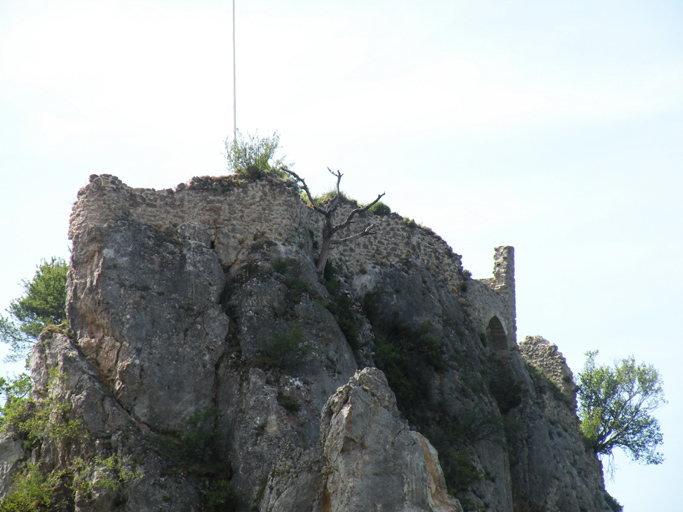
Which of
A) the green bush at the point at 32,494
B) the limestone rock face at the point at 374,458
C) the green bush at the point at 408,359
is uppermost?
the green bush at the point at 408,359

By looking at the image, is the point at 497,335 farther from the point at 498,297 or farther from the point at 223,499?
the point at 223,499

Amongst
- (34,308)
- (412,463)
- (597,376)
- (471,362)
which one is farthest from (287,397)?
(597,376)

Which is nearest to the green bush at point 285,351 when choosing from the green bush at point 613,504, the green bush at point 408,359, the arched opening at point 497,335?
the green bush at point 408,359

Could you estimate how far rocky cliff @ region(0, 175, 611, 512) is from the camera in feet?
50.5

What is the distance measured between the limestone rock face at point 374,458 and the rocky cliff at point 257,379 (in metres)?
0.03

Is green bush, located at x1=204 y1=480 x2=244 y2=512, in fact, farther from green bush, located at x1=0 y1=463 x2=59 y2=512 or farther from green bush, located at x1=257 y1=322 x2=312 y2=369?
green bush, located at x1=0 y1=463 x2=59 y2=512

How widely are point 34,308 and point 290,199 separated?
16.0 meters

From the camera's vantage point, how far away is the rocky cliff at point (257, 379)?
15.4 m

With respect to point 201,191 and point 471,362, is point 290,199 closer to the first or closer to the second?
point 201,191

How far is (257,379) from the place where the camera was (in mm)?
20359

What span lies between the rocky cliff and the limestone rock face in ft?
0.10

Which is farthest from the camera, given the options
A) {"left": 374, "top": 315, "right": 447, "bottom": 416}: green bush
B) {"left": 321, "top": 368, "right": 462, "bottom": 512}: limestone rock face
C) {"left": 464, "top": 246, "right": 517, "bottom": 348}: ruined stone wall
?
{"left": 464, "top": 246, "right": 517, "bottom": 348}: ruined stone wall

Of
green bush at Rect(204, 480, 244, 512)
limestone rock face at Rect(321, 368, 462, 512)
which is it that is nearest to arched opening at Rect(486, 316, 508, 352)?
green bush at Rect(204, 480, 244, 512)

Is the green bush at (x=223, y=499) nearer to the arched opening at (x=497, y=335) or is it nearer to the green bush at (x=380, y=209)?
the green bush at (x=380, y=209)
